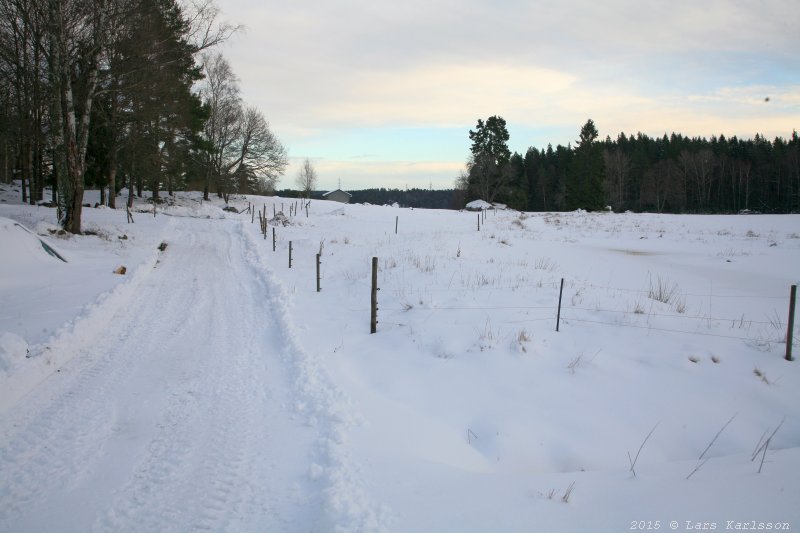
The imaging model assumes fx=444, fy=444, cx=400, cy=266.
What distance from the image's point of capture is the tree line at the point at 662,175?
6384cm

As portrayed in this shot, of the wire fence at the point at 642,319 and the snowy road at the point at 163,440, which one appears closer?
the snowy road at the point at 163,440

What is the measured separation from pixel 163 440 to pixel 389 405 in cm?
266

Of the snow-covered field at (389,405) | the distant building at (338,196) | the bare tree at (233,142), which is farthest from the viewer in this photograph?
the distant building at (338,196)

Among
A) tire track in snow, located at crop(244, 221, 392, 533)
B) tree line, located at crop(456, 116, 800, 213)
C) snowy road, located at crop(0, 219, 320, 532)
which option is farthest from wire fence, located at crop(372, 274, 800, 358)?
tree line, located at crop(456, 116, 800, 213)

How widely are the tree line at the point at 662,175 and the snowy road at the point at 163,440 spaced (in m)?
64.1

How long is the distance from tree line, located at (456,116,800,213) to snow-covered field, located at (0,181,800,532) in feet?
193

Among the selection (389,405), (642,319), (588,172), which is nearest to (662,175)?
(588,172)

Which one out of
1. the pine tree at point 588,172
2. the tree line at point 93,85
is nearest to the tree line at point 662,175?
the pine tree at point 588,172

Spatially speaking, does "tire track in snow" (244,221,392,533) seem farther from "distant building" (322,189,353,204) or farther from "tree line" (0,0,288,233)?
"distant building" (322,189,353,204)

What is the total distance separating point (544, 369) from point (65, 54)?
61.8ft

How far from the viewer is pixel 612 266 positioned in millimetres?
16953

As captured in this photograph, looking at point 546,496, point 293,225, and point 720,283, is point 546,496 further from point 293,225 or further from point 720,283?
point 293,225

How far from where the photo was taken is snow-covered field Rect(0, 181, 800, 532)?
376 centimetres

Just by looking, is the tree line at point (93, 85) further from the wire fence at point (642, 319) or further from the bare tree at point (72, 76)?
the wire fence at point (642, 319)
